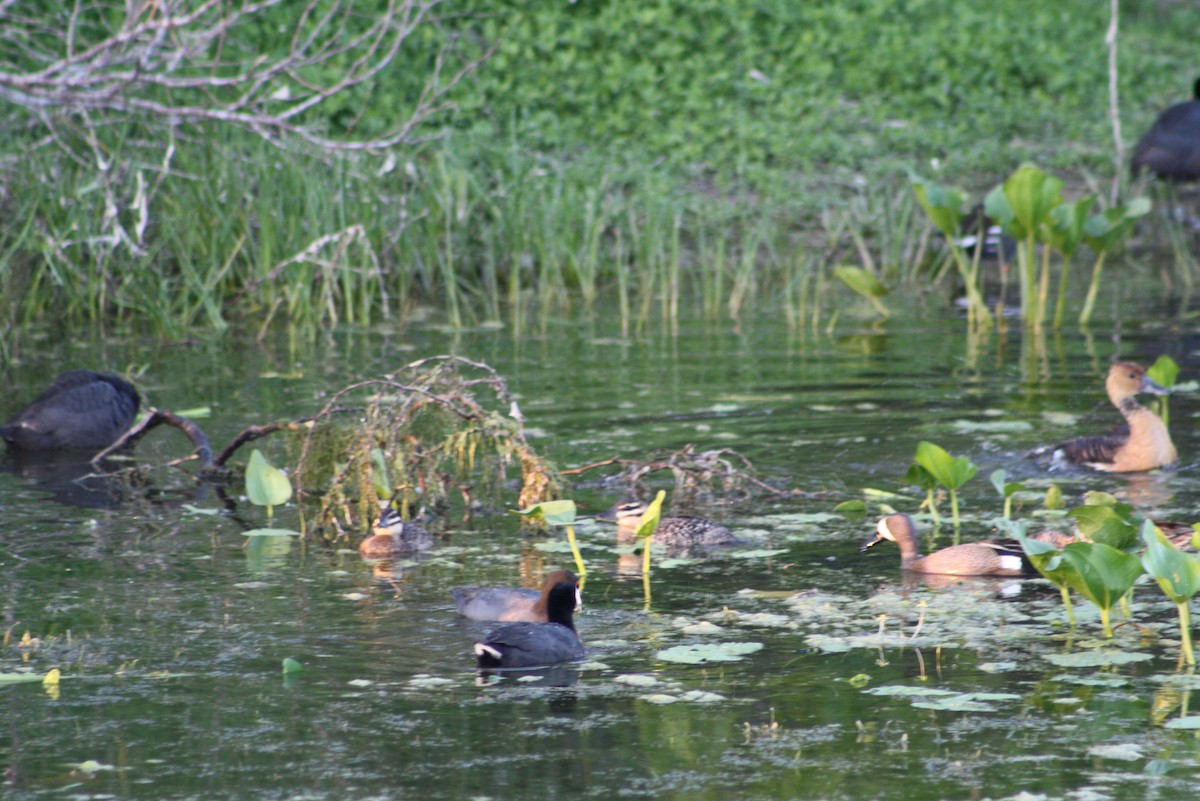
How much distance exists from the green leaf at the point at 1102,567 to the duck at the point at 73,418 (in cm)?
555

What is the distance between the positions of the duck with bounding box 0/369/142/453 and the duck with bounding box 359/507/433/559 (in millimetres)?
2889

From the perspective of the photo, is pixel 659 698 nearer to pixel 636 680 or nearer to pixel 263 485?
pixel 636 680

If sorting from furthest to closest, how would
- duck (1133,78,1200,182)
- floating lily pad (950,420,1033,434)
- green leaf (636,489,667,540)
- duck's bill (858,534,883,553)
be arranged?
duck (1133,78,1200,182) → floating lily pad (950,420,1033,434) → duck's bill (858,534,883,553) → green leaf (636,489,667,540)

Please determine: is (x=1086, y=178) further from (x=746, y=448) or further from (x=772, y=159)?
(x=746, y=448)

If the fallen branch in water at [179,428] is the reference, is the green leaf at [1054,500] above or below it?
below

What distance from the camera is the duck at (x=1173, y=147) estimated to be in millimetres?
16188

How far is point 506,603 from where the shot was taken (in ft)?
18.8

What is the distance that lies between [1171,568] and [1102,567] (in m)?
0.22

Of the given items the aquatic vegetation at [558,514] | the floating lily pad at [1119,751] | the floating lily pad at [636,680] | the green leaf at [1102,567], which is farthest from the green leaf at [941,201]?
the floating lily pad at [1119,751]

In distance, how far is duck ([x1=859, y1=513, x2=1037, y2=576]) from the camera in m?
6.36

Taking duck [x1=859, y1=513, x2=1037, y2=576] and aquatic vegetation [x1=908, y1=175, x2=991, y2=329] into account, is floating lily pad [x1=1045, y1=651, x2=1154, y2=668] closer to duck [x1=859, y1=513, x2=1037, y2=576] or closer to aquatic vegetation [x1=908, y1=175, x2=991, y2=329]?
duck [x1=859, y1=513, x2=1037, y2=576]

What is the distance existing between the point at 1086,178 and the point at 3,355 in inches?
375

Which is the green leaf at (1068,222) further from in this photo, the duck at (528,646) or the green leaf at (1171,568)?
the duck at (528,646)

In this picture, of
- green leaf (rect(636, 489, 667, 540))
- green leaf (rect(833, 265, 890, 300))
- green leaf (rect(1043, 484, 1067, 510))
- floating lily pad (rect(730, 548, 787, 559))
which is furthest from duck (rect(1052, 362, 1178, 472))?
green leaf (rect(833, 265, 890, 300))
